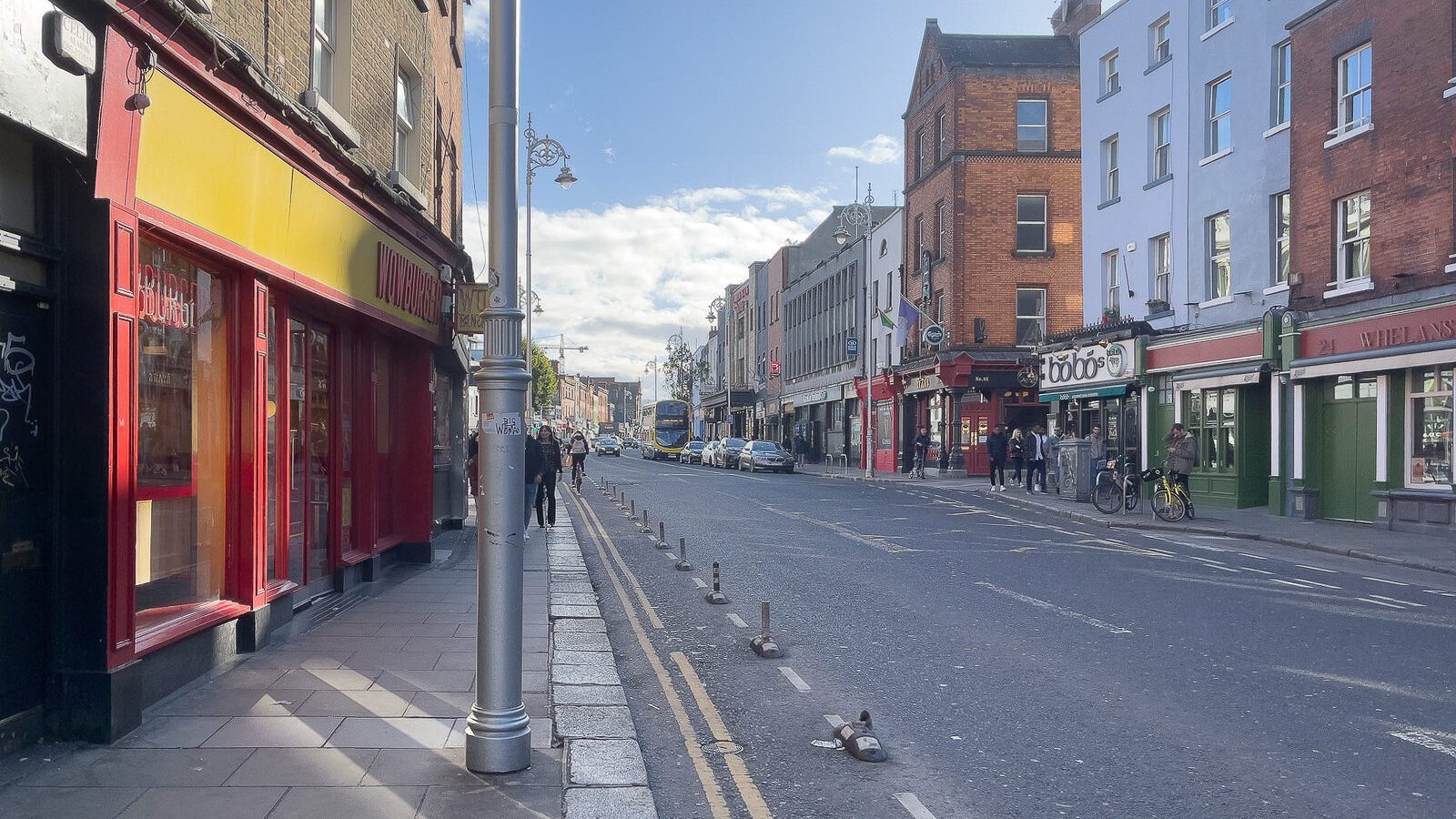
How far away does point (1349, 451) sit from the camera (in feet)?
64.3

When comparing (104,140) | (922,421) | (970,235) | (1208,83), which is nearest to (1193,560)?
(104,140)

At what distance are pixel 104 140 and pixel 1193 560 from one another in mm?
13099

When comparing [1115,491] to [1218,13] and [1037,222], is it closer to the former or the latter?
[1218,13]

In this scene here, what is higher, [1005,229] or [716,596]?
A: [1005,229]

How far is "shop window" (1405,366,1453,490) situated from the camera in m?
17.4

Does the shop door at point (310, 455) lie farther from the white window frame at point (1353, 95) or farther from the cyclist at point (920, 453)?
the cyclist at point (920, 453)

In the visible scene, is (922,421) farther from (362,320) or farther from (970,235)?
(362,320)

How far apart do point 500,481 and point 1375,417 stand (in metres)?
18.5

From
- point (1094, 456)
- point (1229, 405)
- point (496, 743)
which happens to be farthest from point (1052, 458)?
point (496, 743)

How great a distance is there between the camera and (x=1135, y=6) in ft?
91.1

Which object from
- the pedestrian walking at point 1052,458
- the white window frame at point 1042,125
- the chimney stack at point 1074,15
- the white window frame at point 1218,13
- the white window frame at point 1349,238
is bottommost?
the pedestrian walking at point 1052,458

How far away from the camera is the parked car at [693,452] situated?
63031mm

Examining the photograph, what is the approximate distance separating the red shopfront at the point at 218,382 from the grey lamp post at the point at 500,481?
2.03 meters

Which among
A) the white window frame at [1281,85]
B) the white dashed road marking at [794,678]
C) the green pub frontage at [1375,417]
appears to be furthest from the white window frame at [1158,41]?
the white dashed road marking at [794,678]
